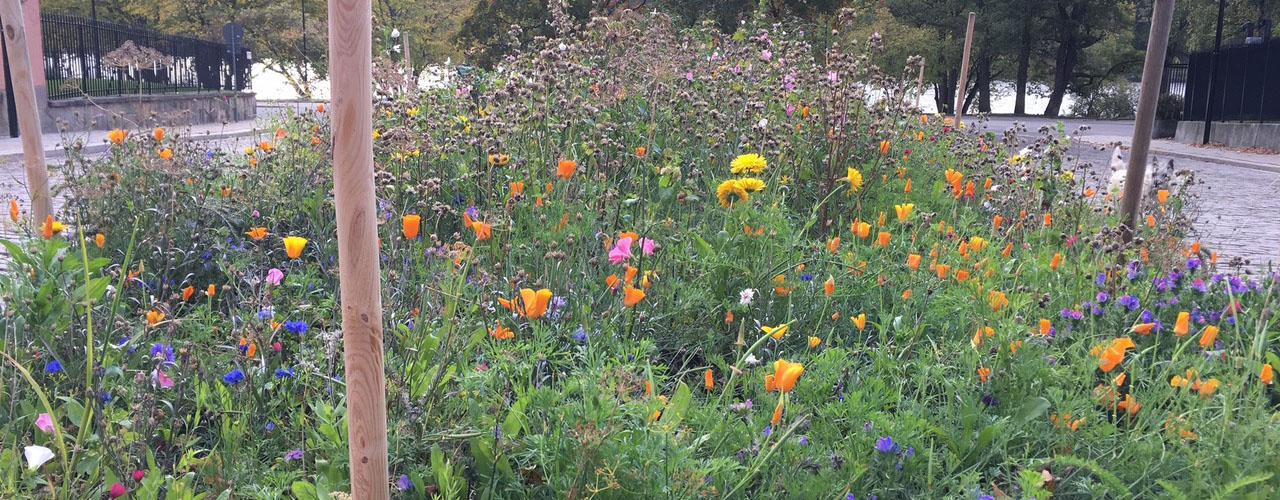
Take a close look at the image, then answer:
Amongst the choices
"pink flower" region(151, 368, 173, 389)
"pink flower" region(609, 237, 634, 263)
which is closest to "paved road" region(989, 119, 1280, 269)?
"pink flower" region(609, 237, 634, 263)

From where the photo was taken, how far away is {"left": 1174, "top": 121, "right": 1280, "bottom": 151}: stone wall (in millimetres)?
17328

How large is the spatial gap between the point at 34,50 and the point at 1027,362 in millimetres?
19323

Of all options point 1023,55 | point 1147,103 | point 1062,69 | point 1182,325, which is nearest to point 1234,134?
point 1147,103

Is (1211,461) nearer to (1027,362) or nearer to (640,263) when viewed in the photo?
(1027,362)

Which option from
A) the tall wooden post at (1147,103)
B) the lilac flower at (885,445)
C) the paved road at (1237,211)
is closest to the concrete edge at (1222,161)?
A: the paved road at (1237,211)

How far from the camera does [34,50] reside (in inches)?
671

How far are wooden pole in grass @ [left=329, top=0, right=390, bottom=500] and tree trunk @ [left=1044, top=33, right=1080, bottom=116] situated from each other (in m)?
44.3

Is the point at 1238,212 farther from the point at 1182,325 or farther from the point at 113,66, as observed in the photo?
the point at 113,66

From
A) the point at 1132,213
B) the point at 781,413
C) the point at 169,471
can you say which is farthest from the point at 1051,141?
the point at 169,471

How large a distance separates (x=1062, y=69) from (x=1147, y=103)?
4268 centimetres

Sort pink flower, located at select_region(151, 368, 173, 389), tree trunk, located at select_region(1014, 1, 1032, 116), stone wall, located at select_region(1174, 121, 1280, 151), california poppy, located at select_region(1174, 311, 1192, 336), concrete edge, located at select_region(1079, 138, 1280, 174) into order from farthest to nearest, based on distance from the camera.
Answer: tree trunk, located at select_region(1014, 1, 1032, 116)
stone wall, located at select_region(1174, 121, 1280, 151)
concrete edge, located at select_region(1079, 138, 1280, 174)
california poppy, located at select_region(1174, 311, 1192, 336)
pink flower, located at select_region(151, 368, 173, 389)

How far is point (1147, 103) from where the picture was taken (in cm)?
388

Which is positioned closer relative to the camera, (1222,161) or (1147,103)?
(1147,103)

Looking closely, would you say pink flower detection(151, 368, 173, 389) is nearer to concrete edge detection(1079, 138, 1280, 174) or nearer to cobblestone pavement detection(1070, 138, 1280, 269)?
cobblestone pavement detection(1070, 138, 1280, 269)
